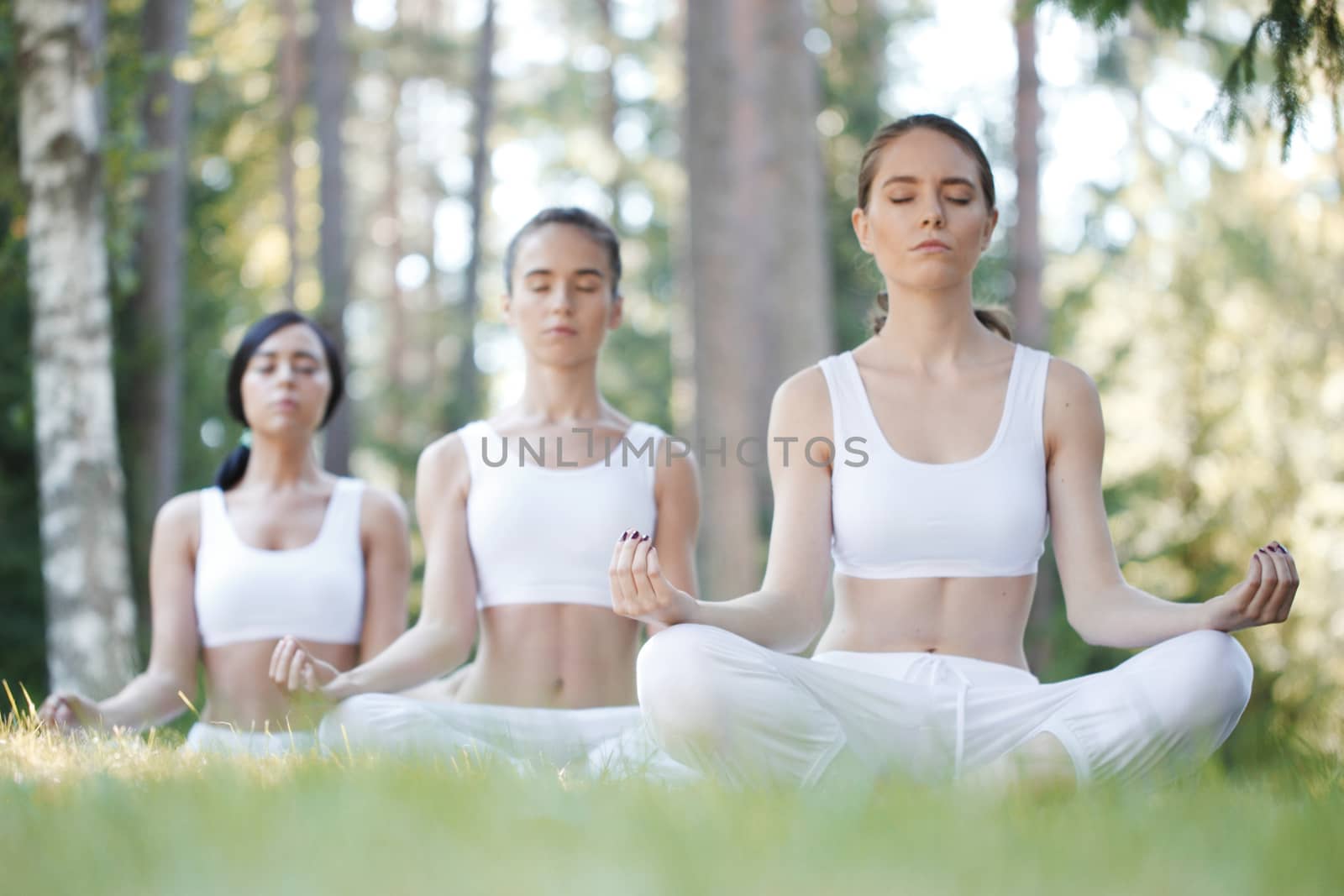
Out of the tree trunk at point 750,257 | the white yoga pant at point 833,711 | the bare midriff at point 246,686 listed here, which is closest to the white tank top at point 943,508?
the white yoga pant at point 833,711

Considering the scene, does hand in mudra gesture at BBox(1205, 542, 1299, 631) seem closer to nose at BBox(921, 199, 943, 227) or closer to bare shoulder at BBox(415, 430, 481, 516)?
nose at BBox(921, 199, 943, 227)

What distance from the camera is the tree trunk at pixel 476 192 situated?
65.6 feet

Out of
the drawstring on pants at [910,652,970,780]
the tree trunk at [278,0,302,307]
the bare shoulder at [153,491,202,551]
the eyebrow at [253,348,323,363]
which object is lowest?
the drawstring on pants at [910,652,970,780]

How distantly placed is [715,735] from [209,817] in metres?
Answer: 1.15

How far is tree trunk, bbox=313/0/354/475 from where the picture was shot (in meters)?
14.9

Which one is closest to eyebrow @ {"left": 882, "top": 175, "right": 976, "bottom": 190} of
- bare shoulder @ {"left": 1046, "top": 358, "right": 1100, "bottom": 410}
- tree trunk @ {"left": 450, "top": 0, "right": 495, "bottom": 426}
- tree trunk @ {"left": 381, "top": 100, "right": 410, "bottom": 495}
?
bare shoulder @ {"left": 1046, "top": 358, "right": 1100, "bottom": 410}

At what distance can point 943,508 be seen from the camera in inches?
141

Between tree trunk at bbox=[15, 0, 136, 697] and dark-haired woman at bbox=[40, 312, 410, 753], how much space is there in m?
1.61

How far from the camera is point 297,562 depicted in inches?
193

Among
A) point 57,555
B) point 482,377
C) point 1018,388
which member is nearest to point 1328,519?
point 1018,388

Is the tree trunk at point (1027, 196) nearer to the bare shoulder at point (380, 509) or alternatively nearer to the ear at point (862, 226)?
the bare shoulder at point (380, 509)

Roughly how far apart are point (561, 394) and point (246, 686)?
4.90 feet

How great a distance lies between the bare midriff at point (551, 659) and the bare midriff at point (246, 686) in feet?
2.37

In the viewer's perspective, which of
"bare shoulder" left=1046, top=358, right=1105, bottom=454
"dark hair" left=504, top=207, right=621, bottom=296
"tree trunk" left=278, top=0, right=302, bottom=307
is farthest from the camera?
"tree trunk" left=278, top=0, right=302, bottom=307
